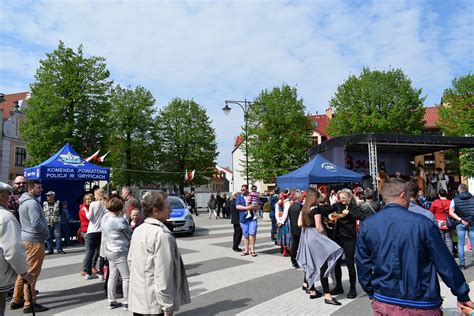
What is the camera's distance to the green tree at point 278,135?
120 feet

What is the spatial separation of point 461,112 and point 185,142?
95.0ft

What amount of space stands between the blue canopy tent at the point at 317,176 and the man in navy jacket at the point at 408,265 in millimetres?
9513

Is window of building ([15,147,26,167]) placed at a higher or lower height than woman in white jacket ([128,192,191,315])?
higher

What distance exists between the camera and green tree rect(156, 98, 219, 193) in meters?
42.8

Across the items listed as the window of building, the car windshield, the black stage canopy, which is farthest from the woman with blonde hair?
the window of building

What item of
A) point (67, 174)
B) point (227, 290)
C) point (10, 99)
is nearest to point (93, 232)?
point (227, 290)

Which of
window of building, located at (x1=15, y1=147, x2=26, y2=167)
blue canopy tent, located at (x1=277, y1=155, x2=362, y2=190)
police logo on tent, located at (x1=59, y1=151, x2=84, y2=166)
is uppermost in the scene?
window of building, located at (x1=15, y1=147, x2=26, y2=167)

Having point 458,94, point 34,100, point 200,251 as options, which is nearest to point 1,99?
point 34,100

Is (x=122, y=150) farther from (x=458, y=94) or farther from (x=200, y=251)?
(x=458, y=94)

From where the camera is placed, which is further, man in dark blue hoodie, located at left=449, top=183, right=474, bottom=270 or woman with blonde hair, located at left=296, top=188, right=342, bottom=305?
man in dark blue hoodie, located at left=449, top=183, right=474, bottom=270

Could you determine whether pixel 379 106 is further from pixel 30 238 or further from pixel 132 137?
pixel 30 238

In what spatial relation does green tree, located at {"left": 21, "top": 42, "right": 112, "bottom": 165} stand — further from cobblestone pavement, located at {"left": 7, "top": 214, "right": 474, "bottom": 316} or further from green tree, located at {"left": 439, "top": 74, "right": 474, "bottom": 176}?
green tree, located at {"left": 439, "top": 74, "right": 474, "bottom": 176}

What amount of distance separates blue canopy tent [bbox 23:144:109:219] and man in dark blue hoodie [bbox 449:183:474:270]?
12329 mm

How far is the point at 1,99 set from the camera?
34.5 metres
